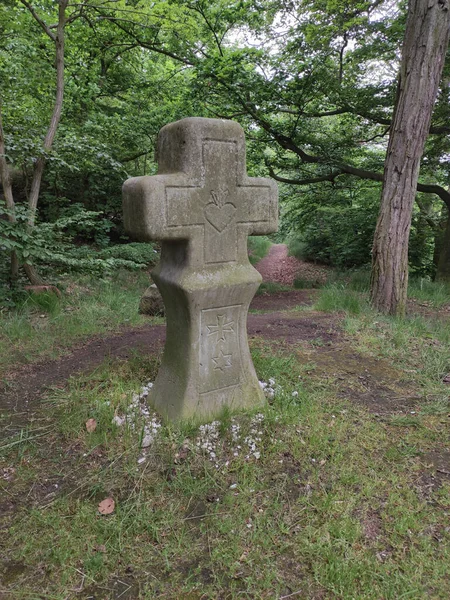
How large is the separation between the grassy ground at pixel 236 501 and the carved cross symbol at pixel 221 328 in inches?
23.1

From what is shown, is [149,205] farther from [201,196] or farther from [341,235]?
Result: [341,235]

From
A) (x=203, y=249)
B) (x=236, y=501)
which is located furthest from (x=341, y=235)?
(x=236, y=501)

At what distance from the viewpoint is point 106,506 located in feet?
6.57

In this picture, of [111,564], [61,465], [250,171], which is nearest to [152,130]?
[250,171]

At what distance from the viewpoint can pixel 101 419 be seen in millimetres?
2600

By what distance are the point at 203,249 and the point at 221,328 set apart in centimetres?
59

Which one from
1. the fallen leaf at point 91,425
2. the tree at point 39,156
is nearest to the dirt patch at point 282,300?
the tree at point 39,156

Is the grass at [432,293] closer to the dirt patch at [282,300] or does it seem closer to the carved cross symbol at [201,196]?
the dirt patch at [282,300]

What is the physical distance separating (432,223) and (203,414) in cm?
1033

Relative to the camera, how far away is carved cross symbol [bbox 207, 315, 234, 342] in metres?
2.69

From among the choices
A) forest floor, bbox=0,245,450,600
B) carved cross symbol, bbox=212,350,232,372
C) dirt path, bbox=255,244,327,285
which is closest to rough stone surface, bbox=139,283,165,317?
forest floor, bbox=0,245,450,600

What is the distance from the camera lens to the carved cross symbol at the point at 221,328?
269 centimetres

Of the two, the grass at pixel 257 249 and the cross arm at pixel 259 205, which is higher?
Answer: the cross arm at pixel 259 205

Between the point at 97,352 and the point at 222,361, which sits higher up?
the point at 222,361
